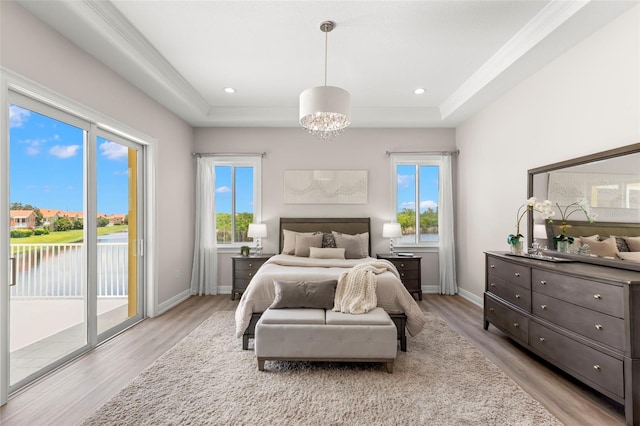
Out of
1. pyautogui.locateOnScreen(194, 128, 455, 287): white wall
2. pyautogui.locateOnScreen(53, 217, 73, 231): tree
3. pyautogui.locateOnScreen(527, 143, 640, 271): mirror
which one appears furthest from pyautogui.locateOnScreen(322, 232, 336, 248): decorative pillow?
pyautogui.locateOnScreen(53, 217, 73, 231): tree

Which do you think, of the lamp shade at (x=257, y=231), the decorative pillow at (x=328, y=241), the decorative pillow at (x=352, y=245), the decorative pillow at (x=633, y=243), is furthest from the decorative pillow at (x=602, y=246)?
the lamp shade at (x=257, y=231)

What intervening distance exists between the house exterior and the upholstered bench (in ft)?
6.54

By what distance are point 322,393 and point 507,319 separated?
205 cm

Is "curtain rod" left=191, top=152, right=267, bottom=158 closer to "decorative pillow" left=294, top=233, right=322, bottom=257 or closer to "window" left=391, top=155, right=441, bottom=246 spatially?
"decorative pillow" left=294, top=233, right=322, bottom=257

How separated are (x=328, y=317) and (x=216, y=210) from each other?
350 centimetres

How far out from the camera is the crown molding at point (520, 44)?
254 centimetres

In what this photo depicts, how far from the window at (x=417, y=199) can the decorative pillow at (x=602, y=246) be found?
2730 millimetres

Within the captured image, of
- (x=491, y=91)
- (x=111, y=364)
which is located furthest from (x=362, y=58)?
(x=111, y=364)

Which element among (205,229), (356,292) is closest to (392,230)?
(356,292)

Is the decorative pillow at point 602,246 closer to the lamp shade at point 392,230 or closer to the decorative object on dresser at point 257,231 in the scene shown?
the lamp shade at point 392,230

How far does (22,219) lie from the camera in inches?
97.9

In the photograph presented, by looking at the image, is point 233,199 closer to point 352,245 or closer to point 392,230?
point 352,245

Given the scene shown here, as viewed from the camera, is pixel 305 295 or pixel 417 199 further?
pixel 417 199

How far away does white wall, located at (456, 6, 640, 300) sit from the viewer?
8.18ft
